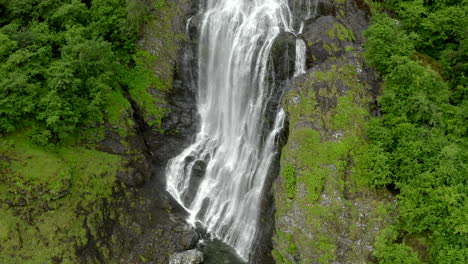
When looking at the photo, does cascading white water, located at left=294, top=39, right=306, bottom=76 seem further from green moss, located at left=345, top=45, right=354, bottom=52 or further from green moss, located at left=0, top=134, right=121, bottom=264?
green moss, located at left=0, top=134, right=121, bottom=264

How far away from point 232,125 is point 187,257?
28.0ft

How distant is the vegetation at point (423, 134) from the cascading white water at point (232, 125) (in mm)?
5740

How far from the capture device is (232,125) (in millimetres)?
23375

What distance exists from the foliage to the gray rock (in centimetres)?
848

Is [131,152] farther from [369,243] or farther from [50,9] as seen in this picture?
[369,243]

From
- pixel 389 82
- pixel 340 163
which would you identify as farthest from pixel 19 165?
pixel 389 82

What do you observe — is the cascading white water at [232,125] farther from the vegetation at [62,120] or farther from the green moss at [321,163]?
the vegetation at [62,120]

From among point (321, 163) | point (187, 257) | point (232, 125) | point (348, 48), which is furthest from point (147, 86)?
point (348, 48)

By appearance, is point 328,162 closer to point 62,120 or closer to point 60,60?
point 62,120

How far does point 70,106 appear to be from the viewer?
1970 centimetres

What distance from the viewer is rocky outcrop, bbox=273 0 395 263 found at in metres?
17.0

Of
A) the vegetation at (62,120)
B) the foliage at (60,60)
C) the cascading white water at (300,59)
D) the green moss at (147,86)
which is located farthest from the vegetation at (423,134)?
the foliage at (60,60)

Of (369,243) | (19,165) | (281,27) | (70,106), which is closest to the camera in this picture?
(369,243)

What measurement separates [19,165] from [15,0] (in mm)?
9961
